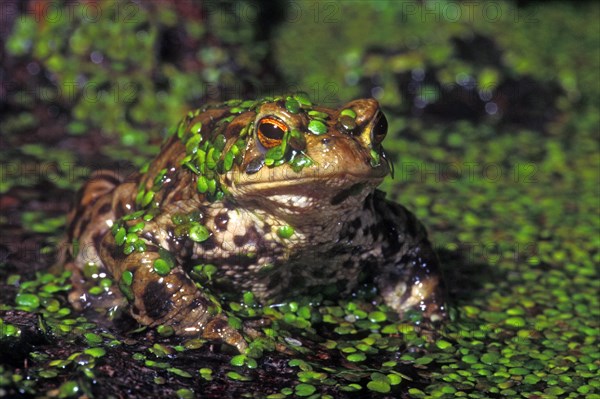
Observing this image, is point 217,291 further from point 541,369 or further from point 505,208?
point 505,208

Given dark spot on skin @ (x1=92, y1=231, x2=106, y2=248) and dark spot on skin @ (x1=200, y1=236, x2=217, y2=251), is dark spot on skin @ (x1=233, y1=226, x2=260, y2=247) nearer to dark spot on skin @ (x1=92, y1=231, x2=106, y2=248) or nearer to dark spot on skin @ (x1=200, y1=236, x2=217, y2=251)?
dark spot on skin @ (x1=200, y1=236, x2=217, y2=251)

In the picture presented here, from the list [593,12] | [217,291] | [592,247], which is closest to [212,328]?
[217,291]

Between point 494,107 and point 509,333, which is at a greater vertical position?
point 494,107

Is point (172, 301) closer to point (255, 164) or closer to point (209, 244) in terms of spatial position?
point (209, 244)

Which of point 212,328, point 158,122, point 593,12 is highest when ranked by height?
point 593,12

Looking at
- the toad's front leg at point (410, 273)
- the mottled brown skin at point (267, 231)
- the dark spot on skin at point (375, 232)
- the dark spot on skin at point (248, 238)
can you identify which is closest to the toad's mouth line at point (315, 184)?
the mottled brown skin at point (267, 231)

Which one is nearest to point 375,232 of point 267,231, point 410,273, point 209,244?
point 410,273
